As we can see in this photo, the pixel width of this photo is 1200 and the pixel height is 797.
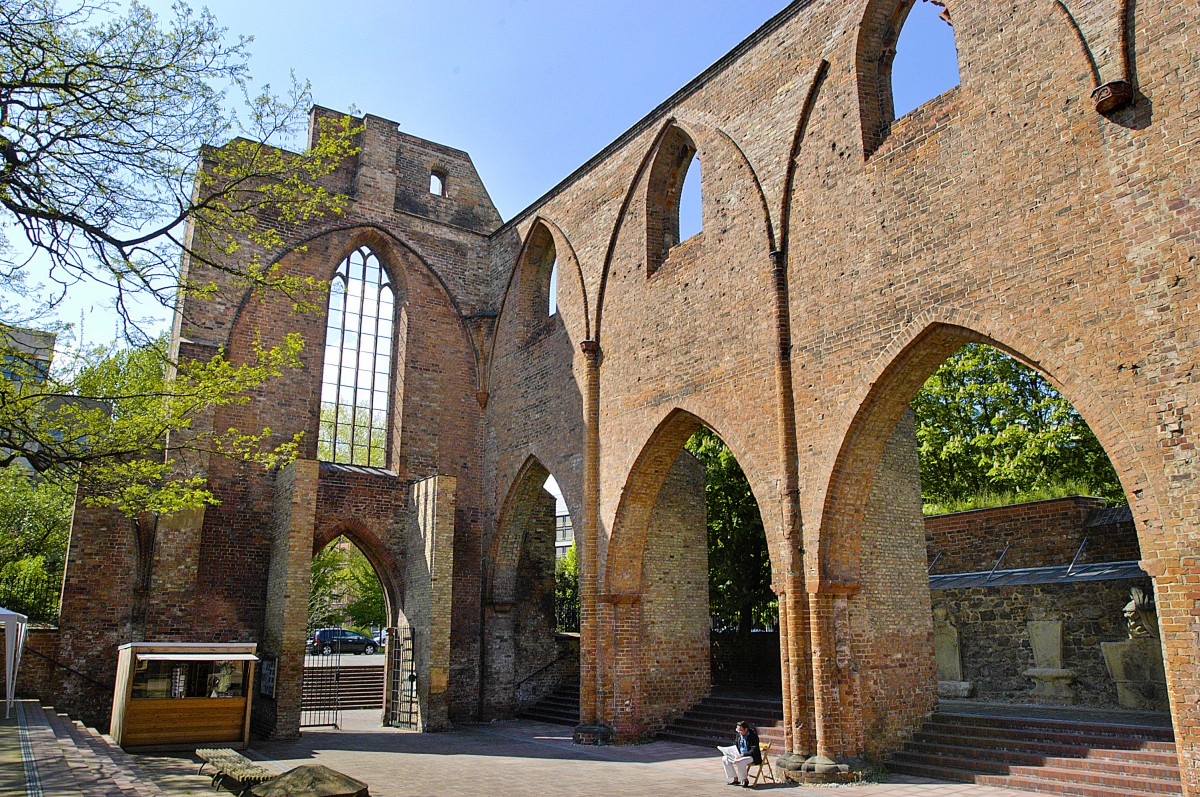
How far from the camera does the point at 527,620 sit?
18.3 metres

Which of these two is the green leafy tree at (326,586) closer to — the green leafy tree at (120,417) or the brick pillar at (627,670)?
the brick pillar at (627,670)

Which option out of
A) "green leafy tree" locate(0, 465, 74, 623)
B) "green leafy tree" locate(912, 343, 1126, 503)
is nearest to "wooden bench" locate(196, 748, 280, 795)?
"green leafy tree" locate(0, 465, 74, 623)

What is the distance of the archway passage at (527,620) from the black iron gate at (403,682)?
1817 millimetres

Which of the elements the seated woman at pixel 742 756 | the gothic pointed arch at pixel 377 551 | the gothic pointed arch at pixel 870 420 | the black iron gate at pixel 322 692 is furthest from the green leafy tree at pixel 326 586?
the gothic pointed arch at pixel 870 420

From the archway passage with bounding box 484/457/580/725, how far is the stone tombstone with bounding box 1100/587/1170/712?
9.33 meters

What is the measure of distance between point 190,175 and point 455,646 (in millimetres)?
11603

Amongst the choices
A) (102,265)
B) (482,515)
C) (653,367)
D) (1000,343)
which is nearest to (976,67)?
(1000,343)

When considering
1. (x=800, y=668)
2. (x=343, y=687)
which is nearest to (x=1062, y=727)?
(x=800, y=668)

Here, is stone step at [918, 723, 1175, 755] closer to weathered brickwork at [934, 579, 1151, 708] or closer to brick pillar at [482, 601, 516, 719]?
weathered brickwork at [934, 579, 1151, 708]

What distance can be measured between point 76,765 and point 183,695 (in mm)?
4061

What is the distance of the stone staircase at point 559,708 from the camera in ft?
55.1

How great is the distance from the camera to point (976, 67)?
10039 millimetres

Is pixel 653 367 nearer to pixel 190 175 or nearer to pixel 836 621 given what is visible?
pixel 836 621

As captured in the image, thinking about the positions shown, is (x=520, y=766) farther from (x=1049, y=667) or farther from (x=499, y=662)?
(x=1049, y=667)
